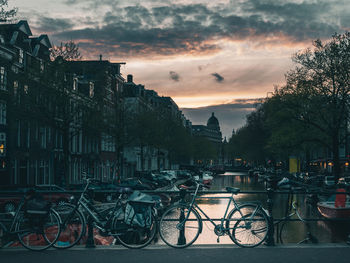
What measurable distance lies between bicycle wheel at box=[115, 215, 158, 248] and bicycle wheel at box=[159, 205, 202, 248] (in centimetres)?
17

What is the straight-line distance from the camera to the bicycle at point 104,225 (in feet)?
28.9

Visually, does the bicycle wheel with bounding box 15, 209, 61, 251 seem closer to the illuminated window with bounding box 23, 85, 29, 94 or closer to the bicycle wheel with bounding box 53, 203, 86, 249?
the bicycle wheel with bounding box 53, 203, 86, 249

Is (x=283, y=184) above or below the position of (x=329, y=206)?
above

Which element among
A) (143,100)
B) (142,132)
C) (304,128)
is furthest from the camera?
(143,100)

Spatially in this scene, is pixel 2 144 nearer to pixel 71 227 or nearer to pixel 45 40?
pixel 45 40

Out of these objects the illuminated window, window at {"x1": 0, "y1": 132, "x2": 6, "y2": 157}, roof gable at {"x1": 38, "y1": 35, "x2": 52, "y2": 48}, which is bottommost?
window at {"x1": 0, "y1": 132, "x2": 6, "y2": 157}

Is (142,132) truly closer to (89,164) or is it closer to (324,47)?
(89,164)

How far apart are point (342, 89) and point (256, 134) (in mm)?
42493

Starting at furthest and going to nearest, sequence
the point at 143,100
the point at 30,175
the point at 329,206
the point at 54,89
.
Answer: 1. the point at 143,100
2. the point at 30,175
3. the point at 54,89
4. the point at 329,206

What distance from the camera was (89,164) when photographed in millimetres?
54406

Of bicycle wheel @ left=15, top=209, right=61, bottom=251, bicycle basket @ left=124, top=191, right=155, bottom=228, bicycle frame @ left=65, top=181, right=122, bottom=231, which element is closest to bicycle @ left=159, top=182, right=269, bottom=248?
bicycle basket @ left=124, top=191, right=155, bottom=228

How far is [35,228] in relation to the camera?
880 centimetres

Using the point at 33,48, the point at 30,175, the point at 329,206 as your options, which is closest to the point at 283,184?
the point at 329,206

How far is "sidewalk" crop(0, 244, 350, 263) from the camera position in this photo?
791 centimetres
